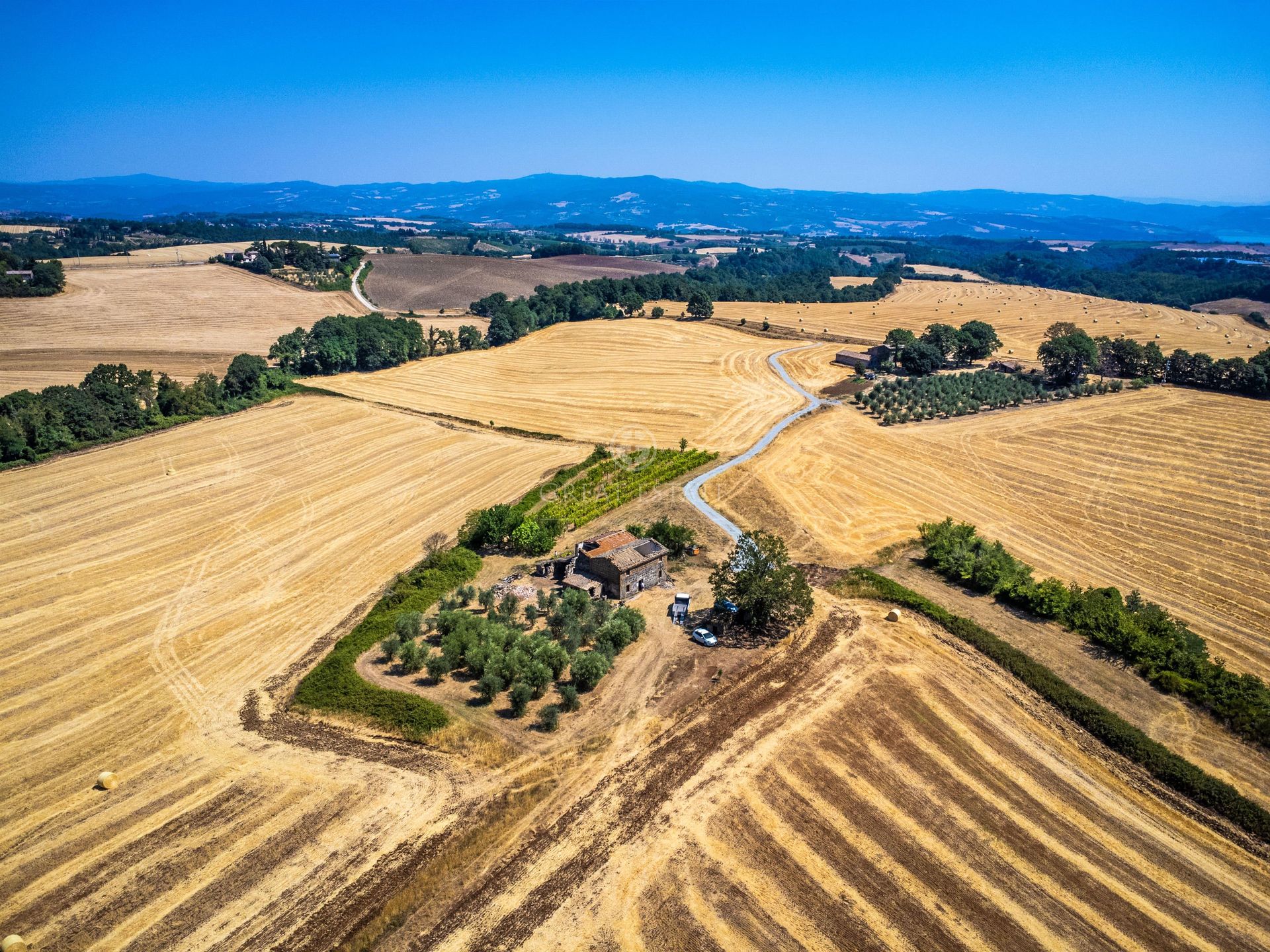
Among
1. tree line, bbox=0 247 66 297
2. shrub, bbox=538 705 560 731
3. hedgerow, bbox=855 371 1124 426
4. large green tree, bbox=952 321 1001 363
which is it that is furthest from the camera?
tree line, bbox=0 247 66 297

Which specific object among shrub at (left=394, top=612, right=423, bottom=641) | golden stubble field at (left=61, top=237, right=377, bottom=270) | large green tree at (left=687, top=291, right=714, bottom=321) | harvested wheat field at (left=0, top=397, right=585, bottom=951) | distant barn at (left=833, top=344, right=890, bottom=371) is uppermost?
golden stubble field at (left=61, top=237, right=377, bottom=270)

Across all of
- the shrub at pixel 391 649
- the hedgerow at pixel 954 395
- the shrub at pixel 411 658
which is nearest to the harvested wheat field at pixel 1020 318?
the hedgerow at pixel 954 395

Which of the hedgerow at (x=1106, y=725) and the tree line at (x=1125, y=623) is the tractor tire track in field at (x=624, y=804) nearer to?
the hedgerow at (x=1106, y=725)

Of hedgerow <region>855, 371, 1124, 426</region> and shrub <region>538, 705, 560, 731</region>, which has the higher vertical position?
hedgerow <region>855, 371, 1124, 426</region>

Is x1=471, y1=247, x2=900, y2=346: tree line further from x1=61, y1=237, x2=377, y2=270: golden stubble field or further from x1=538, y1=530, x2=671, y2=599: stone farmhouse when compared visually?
x1=61, y1=237, x2=377, y2=270: golden stubble field

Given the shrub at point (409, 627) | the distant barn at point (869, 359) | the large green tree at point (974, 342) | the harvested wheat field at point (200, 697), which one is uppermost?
the large green tree at point (974, 342)

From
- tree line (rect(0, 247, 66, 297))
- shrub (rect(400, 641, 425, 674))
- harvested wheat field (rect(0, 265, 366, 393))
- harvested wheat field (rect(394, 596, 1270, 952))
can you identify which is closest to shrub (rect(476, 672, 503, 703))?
shrub (rect(400, 641, 425, 674))

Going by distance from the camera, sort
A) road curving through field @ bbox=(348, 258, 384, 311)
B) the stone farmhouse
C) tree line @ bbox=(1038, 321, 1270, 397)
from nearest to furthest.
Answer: the stone farmhouse < tree line @ bbox=(1038, 321, 1270, 397) < road curving through field @ bbox=(348, 258, 384, 311)
